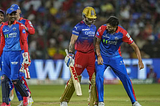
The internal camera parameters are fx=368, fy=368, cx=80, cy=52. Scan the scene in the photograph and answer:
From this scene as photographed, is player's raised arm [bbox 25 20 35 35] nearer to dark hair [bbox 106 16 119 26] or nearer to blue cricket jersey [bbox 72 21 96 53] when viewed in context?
blue cricket jersey [bbox 72 21 96 53]

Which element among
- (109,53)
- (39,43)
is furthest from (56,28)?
(109,53)

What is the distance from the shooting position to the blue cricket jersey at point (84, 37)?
347 inches

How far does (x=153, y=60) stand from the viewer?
1811 centimetres

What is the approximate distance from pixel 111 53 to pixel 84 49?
2.17ft

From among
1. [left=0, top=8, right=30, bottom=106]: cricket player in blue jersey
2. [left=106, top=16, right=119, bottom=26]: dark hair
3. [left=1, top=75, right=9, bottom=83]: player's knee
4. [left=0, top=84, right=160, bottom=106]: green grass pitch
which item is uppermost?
[left=106, top=16, right=119, bottom=26]: dark hair

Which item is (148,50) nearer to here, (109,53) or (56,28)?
(56,28)

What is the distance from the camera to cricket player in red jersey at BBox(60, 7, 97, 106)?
345 inches

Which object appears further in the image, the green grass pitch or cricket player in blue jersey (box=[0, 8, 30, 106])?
the green grass pitch

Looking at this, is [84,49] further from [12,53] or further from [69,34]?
[69,34]

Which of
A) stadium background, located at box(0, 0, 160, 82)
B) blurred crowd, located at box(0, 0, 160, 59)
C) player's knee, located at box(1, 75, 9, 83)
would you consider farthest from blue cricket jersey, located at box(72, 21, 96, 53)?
blurred crowd, located at box(0, 0, 160, 59)

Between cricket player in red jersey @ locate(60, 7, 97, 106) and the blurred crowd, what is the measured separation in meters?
9.21

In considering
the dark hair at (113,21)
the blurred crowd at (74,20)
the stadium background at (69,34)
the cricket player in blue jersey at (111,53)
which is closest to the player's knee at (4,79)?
the cricket player in blue jersey at (111,53)

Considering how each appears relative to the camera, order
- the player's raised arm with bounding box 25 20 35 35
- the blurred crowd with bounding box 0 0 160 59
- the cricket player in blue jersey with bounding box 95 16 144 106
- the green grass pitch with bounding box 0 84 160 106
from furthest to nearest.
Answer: the blurred crowd with bounding box 0 0 160 59 < the green grass pitch with bounding box 0 84 160 106 < the player's raised arm with bounding box 25 20 35 35 < the cricket player in blue jersey with bounding box 95 16 144 106

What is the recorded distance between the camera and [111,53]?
8906 mm
